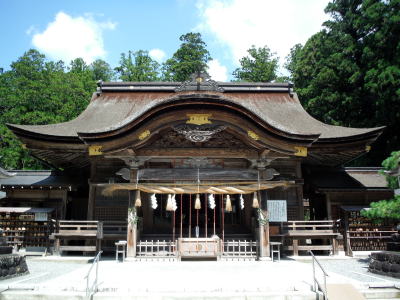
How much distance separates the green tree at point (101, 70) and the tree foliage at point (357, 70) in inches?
953

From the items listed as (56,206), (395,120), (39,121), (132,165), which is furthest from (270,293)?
(39,121)

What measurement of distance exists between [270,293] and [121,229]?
290 inches

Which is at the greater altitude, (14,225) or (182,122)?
(182,122)

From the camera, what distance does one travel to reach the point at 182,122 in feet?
36.8

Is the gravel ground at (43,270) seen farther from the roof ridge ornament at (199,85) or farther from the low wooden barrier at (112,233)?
the roof ridge ornament at (199,85)

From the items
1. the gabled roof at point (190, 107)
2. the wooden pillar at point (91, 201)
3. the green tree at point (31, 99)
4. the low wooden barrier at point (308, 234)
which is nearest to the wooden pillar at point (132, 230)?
the gabled roof at point (190, 107)

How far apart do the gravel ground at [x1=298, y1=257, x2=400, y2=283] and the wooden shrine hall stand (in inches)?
52.6

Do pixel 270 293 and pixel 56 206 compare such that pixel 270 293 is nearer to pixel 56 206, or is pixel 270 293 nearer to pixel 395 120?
pixel 56 206

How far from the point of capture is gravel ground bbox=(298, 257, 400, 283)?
309 inches

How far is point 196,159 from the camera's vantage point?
11.8 m

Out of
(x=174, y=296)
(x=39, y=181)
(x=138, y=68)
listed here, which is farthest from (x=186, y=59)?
(x=174, y=296)

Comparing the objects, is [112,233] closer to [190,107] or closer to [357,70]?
[190,107]

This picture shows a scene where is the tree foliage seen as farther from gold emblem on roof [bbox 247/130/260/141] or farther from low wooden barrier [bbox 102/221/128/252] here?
low wooden barrier [bbox 102/221/128/252]

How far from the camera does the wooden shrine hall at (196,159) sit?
10.9m
